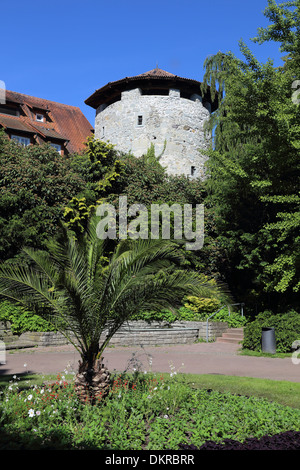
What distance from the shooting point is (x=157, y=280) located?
6895 millimetres

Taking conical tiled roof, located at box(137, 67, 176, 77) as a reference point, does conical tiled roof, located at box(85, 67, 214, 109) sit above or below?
below

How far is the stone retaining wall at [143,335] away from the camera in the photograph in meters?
14.0

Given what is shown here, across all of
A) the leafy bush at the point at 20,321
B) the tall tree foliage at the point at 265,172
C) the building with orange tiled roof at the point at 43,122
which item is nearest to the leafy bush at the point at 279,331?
the tall tree foliage at the point at 265,172

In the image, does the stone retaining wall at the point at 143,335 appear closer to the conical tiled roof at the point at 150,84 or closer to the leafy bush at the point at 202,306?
the leafy bush at the point at 202,306

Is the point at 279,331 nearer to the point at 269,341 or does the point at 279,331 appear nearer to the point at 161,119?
the point at 269,341

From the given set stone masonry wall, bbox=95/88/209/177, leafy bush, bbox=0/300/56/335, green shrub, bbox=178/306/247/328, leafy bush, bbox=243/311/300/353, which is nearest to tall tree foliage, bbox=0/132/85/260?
leafy bush, bbox=0/300/56/335

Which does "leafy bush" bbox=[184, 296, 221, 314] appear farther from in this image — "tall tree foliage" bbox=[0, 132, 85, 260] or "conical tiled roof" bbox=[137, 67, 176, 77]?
"conical tiled roof" bbox=[137, 67, 176, 77]

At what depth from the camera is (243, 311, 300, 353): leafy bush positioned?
13.0 m

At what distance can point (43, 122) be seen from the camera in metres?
35.3

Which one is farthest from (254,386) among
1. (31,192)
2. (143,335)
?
(31,192)

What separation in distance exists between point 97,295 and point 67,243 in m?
1.01

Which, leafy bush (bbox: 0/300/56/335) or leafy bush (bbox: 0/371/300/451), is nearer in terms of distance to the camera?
leafy bush (bbox: 0/371/300/451)

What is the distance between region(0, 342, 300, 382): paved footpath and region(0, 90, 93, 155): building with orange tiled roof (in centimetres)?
1974

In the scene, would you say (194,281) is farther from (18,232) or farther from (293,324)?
Answer: (18,232)
